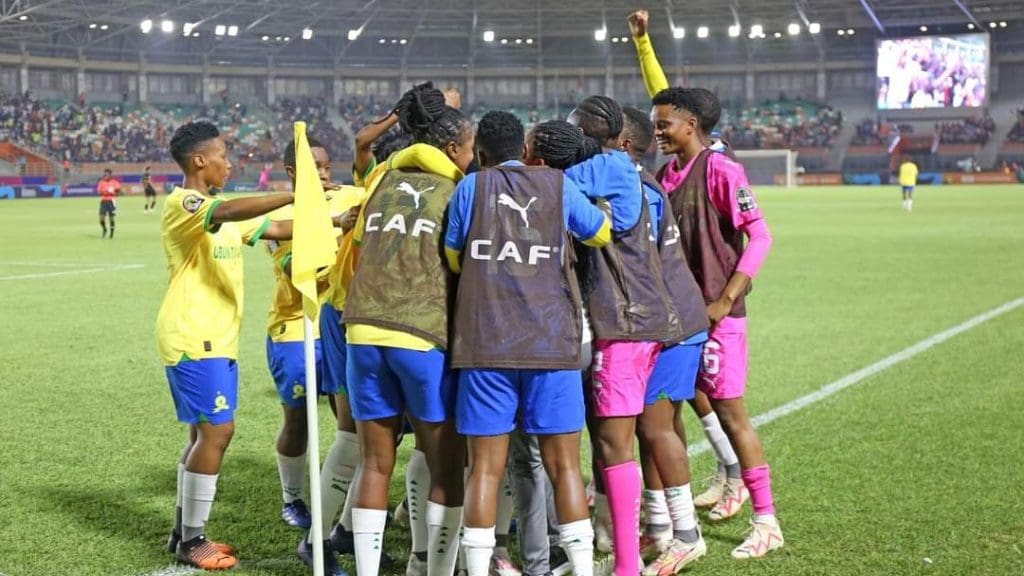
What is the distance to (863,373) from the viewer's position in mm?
10148

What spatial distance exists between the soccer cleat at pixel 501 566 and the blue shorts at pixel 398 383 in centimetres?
98

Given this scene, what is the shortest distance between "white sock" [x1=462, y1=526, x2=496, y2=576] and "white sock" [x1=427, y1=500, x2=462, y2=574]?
0.19 m

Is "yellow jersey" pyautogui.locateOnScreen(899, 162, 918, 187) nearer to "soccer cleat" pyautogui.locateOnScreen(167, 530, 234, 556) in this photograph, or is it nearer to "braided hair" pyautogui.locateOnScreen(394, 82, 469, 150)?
"soccer cleat" pyautogui.locateOnScreen(167, 530, 234, 556)

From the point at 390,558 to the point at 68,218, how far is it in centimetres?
3466

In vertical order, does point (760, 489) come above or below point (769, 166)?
below

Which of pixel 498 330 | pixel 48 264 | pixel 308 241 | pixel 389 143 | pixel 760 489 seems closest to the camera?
pixel 498 330

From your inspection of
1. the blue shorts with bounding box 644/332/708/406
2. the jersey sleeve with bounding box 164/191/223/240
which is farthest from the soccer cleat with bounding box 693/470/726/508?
the jersey sleeve with bounding box 164/191/223/240

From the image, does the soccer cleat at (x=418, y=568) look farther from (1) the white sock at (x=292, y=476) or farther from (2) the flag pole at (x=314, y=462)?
(1) the white sock at (x=292, y=476)

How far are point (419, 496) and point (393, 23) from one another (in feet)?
247

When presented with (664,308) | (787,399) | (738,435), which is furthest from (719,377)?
(787,399)

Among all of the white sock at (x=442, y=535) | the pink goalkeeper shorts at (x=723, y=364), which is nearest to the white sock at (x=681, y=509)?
the pink goalkeeper shorts at (x=723, y=364)

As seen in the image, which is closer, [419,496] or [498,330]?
[498,330]

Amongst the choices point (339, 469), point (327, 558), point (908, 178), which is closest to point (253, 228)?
point (339, 469)

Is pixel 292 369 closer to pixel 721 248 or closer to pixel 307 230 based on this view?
pixel 307 230
